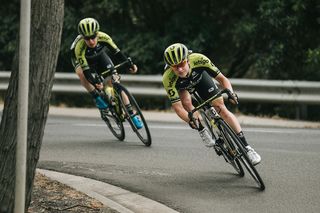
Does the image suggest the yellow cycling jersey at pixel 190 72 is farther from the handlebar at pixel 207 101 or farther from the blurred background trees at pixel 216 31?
the blurred background trees at pixel 216 31

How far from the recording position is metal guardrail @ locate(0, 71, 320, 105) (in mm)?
15133

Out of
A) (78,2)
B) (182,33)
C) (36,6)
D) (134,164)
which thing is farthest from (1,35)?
(36,6)

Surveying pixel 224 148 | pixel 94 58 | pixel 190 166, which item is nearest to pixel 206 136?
pixel 224 148

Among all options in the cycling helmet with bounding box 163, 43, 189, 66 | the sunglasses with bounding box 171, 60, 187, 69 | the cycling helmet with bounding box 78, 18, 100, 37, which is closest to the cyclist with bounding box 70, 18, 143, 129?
the cycling helmet with bounding box 78, 18, 100, 37

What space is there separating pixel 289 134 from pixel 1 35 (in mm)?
9812

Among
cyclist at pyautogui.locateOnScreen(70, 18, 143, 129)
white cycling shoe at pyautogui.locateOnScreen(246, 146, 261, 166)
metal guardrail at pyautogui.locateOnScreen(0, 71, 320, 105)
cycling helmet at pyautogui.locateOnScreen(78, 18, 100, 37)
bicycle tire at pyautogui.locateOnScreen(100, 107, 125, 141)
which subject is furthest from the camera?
metal guardrail at pyautogui.locateOnScreen(0, 71, 320, 105)

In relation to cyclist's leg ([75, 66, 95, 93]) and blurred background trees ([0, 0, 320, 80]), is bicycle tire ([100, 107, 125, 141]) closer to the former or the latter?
cyclist's leg ([75, 66, 95, 93])

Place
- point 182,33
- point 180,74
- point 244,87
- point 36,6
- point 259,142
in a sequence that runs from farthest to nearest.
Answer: point 182,33 → point 244,87 → point 259,142 → point 180,74 → point 36,6

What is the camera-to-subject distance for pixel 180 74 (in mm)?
8977

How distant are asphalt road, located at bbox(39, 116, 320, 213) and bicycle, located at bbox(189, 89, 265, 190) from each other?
0.21m

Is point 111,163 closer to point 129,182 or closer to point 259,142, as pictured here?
point 129,182

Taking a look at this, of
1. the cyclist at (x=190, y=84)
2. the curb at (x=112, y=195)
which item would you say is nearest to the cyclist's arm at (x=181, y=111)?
the cyclist at (x=190, y=84)

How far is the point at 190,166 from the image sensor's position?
1023 cm

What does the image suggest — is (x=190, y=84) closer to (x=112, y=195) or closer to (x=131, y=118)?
(x=112, y=195)
